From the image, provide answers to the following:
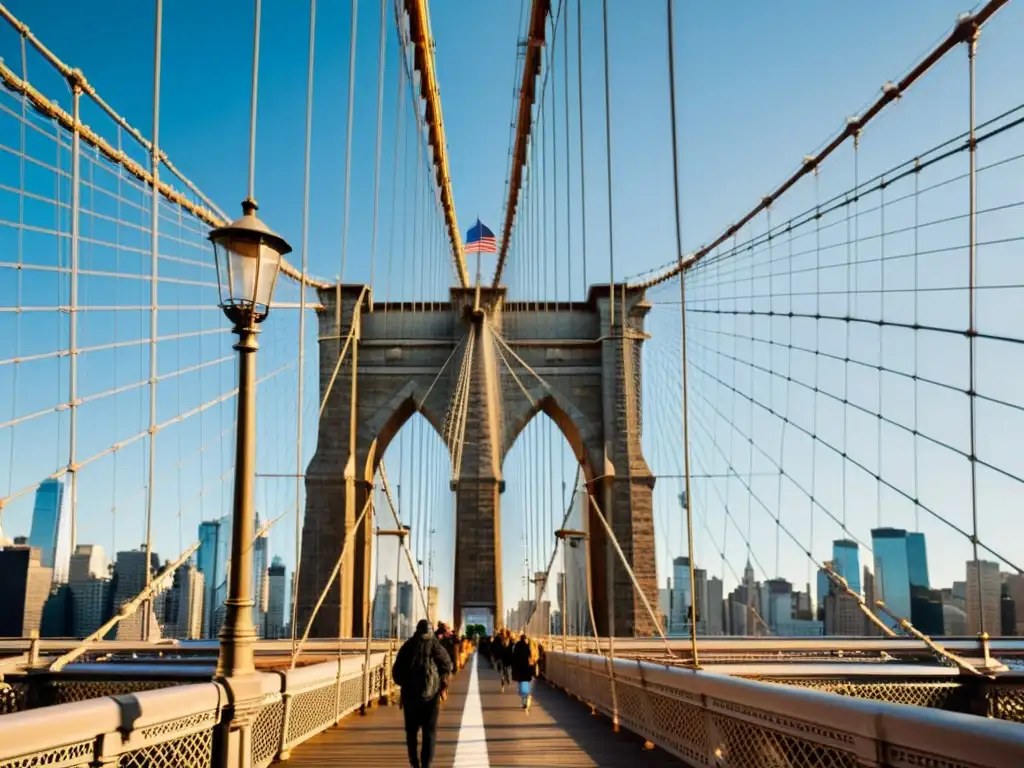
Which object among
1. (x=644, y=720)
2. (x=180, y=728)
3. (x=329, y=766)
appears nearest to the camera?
(x=180, y=728)

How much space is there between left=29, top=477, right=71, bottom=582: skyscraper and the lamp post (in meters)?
8.07

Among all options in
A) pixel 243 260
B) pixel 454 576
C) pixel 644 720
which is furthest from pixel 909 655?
pixel 454 576

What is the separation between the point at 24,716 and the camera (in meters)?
2.89

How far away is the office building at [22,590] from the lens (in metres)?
18.8

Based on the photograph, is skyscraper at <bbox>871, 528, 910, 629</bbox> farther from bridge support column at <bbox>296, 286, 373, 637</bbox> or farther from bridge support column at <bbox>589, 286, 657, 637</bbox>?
bridge support column at <bbox>296, 286, 373, 637</bbox>

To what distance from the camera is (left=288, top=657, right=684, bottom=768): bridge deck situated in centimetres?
Result: 652

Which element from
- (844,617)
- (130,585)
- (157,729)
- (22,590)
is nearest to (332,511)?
(130,585)

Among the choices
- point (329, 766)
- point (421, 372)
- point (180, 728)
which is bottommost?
point (329, 766)

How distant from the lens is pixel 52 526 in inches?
590

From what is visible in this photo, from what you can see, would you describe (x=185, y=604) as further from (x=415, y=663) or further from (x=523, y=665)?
(x=415, y=663)

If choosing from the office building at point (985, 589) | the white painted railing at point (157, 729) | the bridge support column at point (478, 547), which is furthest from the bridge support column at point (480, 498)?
the white painted railing at point (157, 729)

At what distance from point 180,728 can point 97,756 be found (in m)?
0.83

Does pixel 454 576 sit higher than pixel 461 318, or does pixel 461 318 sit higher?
pixel 461 318

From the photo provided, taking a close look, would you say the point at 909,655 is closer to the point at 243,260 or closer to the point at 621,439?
the point at 243,260
